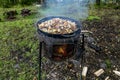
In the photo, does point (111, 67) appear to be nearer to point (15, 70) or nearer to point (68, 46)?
point (68, 46)

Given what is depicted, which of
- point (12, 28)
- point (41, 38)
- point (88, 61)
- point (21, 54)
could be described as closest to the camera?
point (41, 38)

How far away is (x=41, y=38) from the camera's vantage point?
3594mm

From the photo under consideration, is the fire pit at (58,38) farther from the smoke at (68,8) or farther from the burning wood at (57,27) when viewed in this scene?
the smoke at (68,8)

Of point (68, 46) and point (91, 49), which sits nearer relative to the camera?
point (68, 46)

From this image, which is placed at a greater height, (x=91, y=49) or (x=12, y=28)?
(x=12, y=28)

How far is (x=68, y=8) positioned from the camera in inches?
321

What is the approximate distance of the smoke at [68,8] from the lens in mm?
7207

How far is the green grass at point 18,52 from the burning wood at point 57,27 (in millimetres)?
1175

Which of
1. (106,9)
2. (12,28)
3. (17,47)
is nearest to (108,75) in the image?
(17,47)

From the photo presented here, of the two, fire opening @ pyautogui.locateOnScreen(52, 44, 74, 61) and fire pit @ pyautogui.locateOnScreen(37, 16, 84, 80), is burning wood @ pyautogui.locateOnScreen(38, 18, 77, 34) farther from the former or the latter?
fire opening @ pyautogui.locateOnScreen(52, 44, 74, 61)

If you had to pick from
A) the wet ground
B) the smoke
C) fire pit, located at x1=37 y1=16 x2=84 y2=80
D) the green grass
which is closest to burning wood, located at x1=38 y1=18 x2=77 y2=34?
fire pit, located at x1=37 y1=16 x2=84 y2=80

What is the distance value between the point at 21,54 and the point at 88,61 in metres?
1.72

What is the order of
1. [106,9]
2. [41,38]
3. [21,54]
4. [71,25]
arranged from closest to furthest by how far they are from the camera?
[41,38]
[71,25]
[21,54]
[106,9]

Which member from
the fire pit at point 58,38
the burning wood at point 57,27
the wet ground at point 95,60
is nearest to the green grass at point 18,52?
the wet ground at point 95,60
